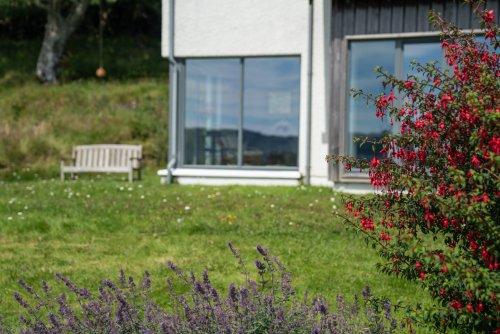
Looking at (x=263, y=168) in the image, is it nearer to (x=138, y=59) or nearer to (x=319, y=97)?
(x=319, y=97)

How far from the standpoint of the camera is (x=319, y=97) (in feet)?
46.9

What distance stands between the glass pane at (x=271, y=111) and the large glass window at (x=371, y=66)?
7.19 feet

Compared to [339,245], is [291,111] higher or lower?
higher

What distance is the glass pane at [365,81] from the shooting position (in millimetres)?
12531

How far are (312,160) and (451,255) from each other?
1152 cm

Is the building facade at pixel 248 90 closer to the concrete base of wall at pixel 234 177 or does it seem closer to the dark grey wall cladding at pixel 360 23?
the concrete base of wall at pixel 234 177

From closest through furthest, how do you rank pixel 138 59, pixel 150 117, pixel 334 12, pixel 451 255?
1. pixel 451 255
2. pixel 334 12
3. pixel 150 117
4. pixel 138 59

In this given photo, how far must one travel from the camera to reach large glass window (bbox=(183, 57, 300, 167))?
14.9m

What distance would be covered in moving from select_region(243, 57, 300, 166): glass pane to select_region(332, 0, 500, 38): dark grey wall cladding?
2411mm

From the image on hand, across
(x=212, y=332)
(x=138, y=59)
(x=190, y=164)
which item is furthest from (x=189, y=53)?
(x=138, y=59)

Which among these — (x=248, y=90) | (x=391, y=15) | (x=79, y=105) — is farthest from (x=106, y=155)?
(x=391, y=15)

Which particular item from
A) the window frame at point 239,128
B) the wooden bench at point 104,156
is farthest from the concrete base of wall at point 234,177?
the wooden bench at point 104,156

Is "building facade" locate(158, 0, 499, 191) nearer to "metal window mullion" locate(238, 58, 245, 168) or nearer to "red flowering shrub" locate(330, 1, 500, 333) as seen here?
"metal window mullion" locate(238, 58, 245, 168)

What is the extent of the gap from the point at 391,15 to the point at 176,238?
6.43 meters
